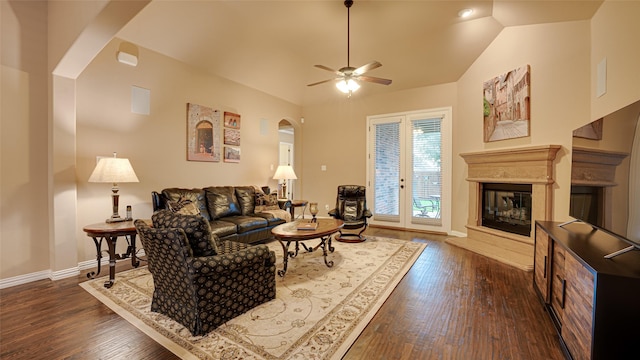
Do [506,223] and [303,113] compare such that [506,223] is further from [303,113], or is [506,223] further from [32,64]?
[32,64]

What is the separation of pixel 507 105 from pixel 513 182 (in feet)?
3.82

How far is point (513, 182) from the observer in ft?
12.3

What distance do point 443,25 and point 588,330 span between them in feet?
12.6

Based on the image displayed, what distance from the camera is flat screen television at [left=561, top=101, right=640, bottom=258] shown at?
5.07ft

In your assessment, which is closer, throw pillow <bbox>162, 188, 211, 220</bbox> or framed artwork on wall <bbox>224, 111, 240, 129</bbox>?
throw pillow <bbox>162, 188, 211, 220</bbox>

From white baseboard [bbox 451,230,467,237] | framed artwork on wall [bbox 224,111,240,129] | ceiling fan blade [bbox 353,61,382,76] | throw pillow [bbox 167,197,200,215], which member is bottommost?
white baseboard [bbox 451,230,467,237]

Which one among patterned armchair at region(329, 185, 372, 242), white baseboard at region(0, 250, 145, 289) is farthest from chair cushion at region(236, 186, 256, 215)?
white baseboard at region(0, 250, 145, 289)

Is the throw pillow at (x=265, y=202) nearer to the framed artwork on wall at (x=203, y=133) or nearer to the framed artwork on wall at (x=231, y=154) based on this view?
the framed artwork on wall at (x=231, y=154)

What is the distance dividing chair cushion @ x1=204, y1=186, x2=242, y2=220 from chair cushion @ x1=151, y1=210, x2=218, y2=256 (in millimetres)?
2082

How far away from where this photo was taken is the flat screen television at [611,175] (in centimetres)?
155

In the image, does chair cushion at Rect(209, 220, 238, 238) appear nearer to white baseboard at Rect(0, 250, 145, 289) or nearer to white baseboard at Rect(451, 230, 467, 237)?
white baseboard at Rect(0, 250, 145, 289)

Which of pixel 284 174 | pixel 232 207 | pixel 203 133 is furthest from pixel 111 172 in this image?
pixel 284 174

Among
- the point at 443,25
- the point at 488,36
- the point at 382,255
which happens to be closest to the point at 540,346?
the point at 382,255

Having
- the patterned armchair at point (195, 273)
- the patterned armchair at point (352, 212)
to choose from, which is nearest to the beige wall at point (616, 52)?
the patterned armchair at point (352, 212)
